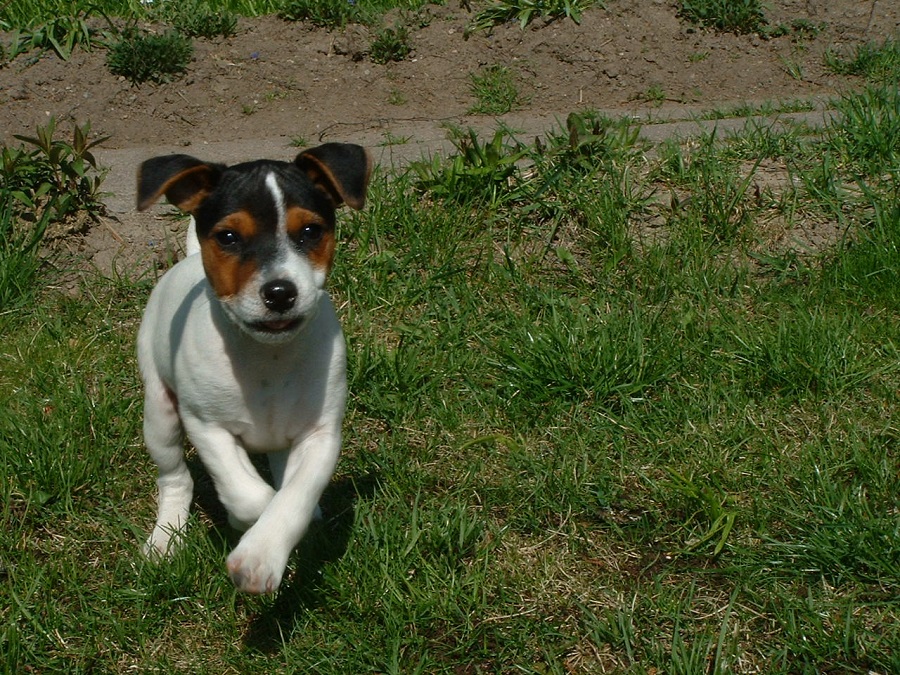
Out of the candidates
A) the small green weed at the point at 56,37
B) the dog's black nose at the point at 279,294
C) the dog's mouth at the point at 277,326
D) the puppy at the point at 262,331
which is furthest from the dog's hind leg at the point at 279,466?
the small green weed at the point at 56,37

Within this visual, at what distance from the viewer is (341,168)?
359 centimetres

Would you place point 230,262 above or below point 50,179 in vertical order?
above

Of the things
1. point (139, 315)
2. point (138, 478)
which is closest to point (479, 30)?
point (139, 315)

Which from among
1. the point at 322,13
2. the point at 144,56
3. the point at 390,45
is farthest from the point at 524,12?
the point at 144,56

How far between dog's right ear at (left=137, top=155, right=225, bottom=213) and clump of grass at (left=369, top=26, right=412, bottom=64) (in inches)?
192

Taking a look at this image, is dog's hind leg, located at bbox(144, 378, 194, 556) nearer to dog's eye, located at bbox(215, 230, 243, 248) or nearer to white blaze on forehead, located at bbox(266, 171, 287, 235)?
dog's eye, located at bbox(215, 230, 243, 248)

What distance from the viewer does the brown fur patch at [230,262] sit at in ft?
10.8

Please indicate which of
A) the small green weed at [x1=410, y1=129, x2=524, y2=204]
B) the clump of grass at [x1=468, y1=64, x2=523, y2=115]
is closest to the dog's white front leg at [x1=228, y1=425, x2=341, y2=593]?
the small green weed at [x1=410, y1=129, x2=524, y2=204]

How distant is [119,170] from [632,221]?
310 centimetres

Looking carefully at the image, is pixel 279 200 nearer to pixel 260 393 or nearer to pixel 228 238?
pixel 228 238

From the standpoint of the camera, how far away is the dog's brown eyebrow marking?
11.0 ft

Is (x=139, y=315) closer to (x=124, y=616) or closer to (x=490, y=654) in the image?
(x=124, y=616)

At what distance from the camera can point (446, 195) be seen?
5844 millimetres

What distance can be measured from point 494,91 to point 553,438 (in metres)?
4.20
